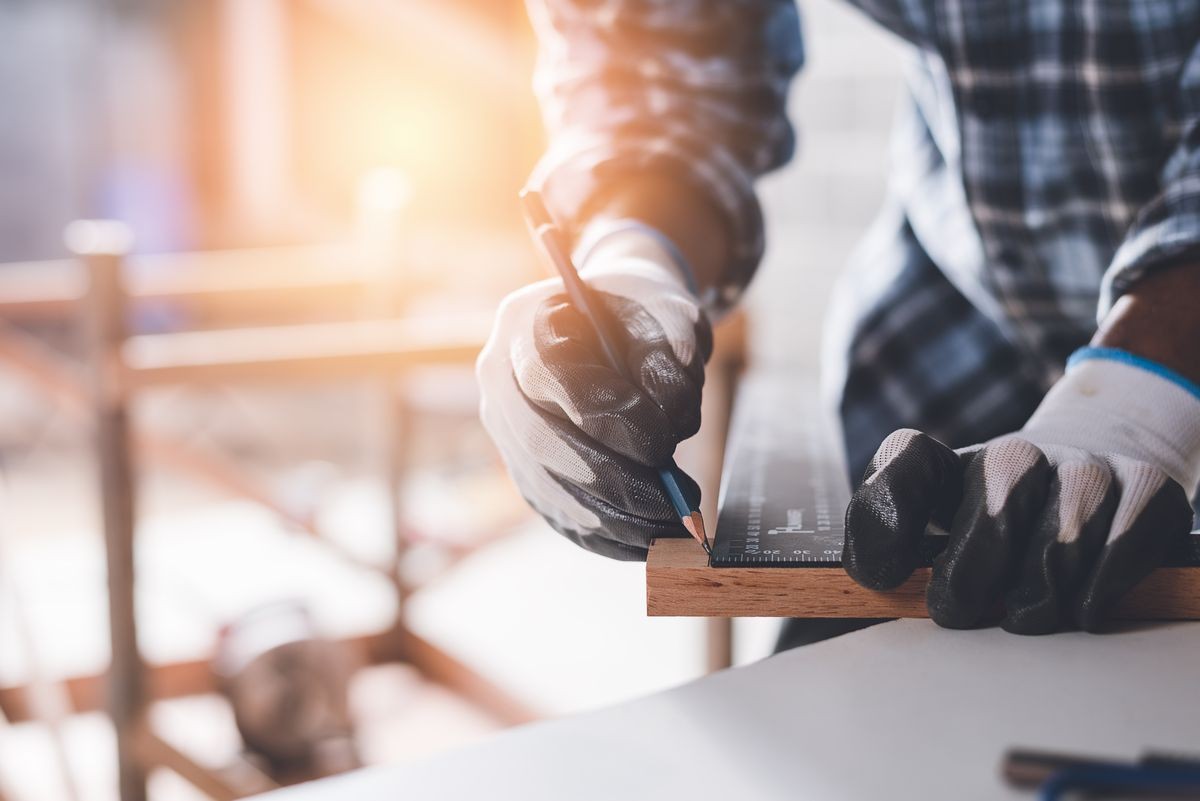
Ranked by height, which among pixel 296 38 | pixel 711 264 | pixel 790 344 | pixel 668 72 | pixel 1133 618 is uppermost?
pixel 296 38

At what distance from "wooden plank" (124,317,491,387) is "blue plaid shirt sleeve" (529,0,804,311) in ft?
2.85

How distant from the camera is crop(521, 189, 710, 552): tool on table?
470 mm

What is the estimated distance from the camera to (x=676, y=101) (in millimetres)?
801

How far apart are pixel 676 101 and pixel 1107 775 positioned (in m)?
0.61

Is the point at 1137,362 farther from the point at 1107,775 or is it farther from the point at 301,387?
the point at 301,387

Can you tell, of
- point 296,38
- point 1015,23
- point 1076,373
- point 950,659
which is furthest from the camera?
point 296,38

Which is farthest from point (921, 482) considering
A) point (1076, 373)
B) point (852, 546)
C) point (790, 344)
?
point (790, 344)

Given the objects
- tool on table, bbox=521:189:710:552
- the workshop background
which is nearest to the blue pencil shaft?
tool on table, bbox=521:189:710:552

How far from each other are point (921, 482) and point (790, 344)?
1740mm

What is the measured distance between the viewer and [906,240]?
0.86 m

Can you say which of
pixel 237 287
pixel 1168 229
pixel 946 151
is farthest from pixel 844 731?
pixel 237 287

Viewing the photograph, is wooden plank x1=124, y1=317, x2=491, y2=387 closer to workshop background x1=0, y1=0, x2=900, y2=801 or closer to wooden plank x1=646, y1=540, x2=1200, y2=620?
workshop background x1=0, y1=0, x2=900, y2=801

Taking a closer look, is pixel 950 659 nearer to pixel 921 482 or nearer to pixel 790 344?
pixel 921 482

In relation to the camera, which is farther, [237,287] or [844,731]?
[237,287]
